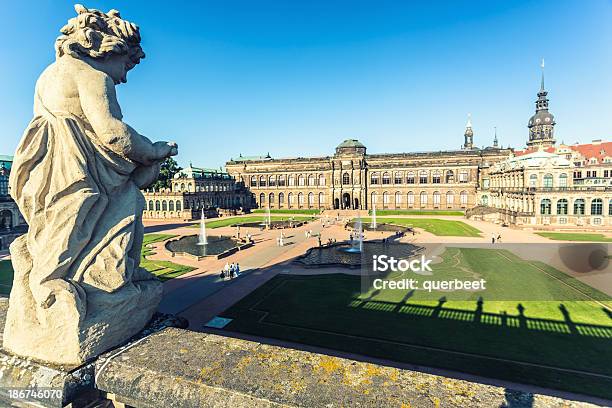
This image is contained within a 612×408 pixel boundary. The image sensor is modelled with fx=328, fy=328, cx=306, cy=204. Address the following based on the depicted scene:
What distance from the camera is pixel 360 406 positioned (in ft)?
8.62

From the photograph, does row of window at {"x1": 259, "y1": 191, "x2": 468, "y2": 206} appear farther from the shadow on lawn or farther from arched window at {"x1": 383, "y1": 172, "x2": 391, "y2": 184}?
the shadow on lawn

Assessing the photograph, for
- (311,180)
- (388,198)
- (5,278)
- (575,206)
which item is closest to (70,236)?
(5,278)

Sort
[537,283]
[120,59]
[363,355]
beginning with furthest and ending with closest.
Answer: [537,283]
[363,355]
[120,59]

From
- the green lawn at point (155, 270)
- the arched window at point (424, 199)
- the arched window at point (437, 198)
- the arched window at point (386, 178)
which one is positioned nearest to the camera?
the green lawn at point (155, 270)

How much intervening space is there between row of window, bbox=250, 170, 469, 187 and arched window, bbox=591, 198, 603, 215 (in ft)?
97.4

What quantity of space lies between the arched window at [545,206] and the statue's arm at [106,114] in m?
53.9

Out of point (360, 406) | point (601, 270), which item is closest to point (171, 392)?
point (360, 406)

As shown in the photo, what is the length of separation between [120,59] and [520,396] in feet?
18.4

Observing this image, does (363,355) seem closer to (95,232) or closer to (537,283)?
(95,232)

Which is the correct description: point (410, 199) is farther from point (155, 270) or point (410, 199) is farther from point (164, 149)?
point (164, 149)

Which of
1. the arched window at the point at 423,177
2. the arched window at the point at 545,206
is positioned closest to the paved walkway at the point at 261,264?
the arched window at the point at 545,206

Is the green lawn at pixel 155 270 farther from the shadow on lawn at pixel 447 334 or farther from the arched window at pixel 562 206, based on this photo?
the arched window at pixel 562 206

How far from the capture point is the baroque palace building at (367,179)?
73188 millimetres

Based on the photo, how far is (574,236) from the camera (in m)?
36.4
